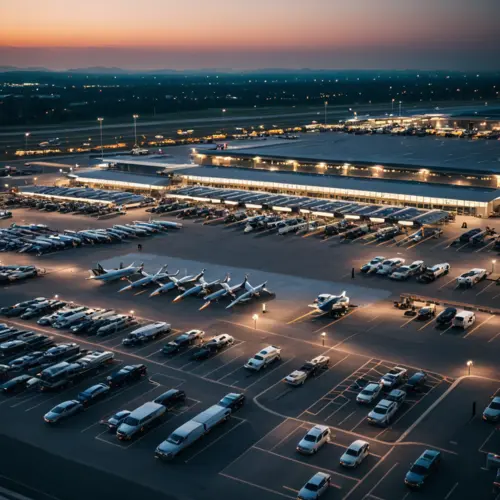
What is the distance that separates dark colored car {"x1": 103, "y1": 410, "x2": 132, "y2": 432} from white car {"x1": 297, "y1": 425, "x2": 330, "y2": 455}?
6.92 meters

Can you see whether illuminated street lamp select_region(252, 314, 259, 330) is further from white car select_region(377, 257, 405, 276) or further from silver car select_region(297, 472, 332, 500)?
silver car select_region(297, 472, 332, 500)

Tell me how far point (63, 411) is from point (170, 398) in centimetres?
422

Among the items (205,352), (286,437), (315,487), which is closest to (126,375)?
(205,352)

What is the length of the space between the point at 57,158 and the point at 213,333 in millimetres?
78992

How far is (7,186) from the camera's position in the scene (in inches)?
3391

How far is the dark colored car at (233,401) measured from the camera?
28.0 m

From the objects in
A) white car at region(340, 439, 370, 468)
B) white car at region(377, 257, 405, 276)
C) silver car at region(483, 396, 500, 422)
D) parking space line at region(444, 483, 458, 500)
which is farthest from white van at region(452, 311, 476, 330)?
parking space line at region(444, 483, 458, 500)

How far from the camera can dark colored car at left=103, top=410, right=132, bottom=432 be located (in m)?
26.7

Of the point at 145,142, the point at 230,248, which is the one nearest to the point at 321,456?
the point at 230,248

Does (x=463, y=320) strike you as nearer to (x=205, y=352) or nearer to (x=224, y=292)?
(x=205, y=352)

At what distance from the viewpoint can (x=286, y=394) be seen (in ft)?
97.3

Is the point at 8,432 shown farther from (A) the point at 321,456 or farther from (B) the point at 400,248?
(B) the point at 400,248

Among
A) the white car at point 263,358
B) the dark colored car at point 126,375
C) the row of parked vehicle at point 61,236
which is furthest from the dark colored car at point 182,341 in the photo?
the row of parked vehicle at point 61,236

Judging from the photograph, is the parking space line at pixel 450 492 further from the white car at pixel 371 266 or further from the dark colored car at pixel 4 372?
the white car at pixel 371 266
